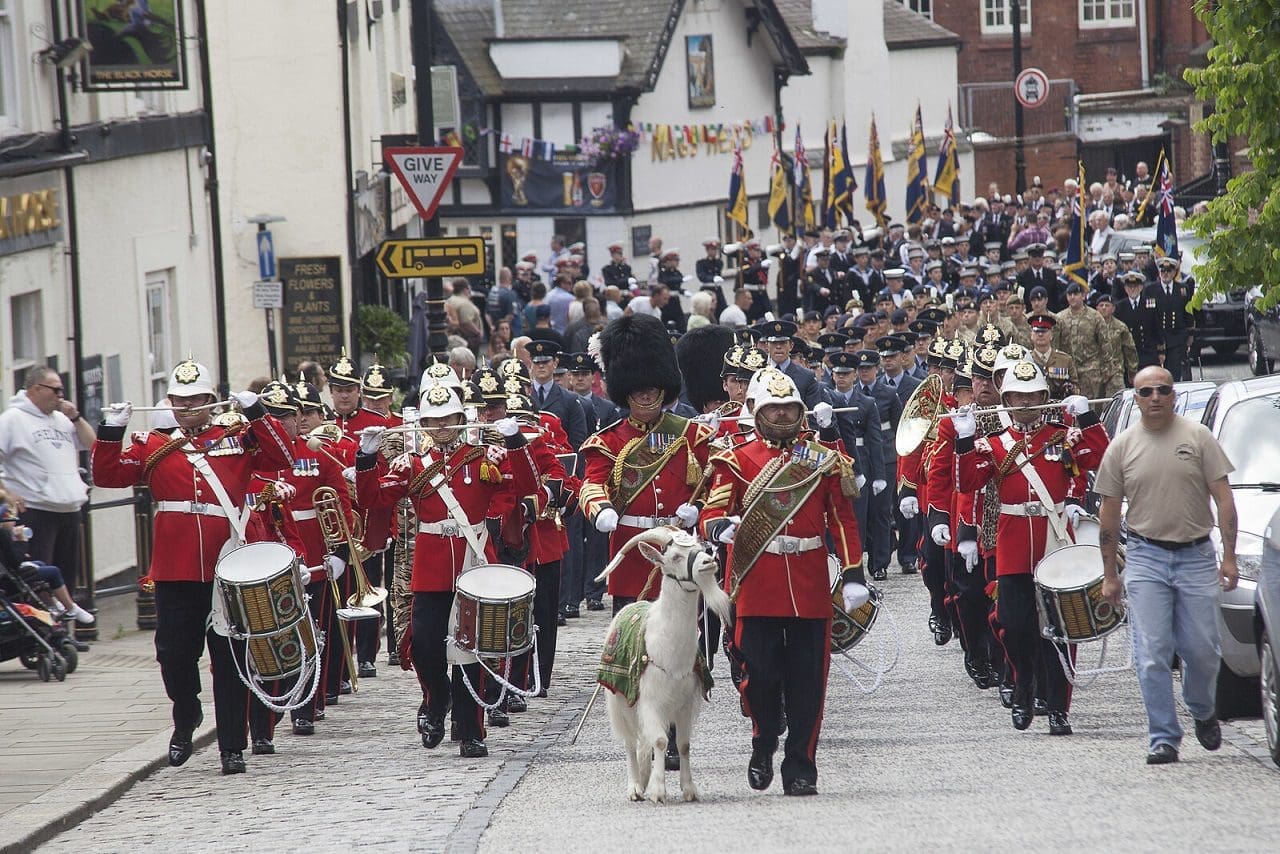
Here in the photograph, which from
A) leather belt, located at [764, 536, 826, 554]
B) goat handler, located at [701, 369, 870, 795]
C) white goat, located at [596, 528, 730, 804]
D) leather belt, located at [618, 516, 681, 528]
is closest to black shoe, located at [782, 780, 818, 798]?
goat handler, located at [701, 369, 870, 795]

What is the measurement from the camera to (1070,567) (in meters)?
11.6

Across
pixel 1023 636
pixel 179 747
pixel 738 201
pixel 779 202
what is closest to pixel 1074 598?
pixel 1023 636

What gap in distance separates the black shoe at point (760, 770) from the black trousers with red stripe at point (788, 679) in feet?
0.11

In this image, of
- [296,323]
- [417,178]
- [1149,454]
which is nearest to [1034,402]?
[1149,454]

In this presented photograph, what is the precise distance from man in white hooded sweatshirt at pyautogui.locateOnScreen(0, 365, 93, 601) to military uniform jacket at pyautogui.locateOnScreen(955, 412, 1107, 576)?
665cm

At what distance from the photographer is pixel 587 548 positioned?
18219 millimetres

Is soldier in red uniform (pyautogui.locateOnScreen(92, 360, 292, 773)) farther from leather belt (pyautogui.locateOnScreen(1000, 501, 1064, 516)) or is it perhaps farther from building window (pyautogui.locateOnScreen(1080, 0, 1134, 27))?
building window (pyautogui.locateOnScreen(1080, 0, 1134, 27))

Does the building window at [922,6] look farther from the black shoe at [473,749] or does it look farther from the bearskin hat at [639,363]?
the black shoe at [473,749]

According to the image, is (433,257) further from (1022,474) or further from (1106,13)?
(1106,13)

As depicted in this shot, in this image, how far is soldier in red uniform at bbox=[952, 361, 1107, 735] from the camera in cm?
1192

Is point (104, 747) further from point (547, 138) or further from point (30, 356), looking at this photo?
point (547, 138)

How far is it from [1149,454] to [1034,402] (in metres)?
1.48

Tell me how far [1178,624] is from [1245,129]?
23.3ft

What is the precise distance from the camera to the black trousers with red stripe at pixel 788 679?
1003 centimetres
